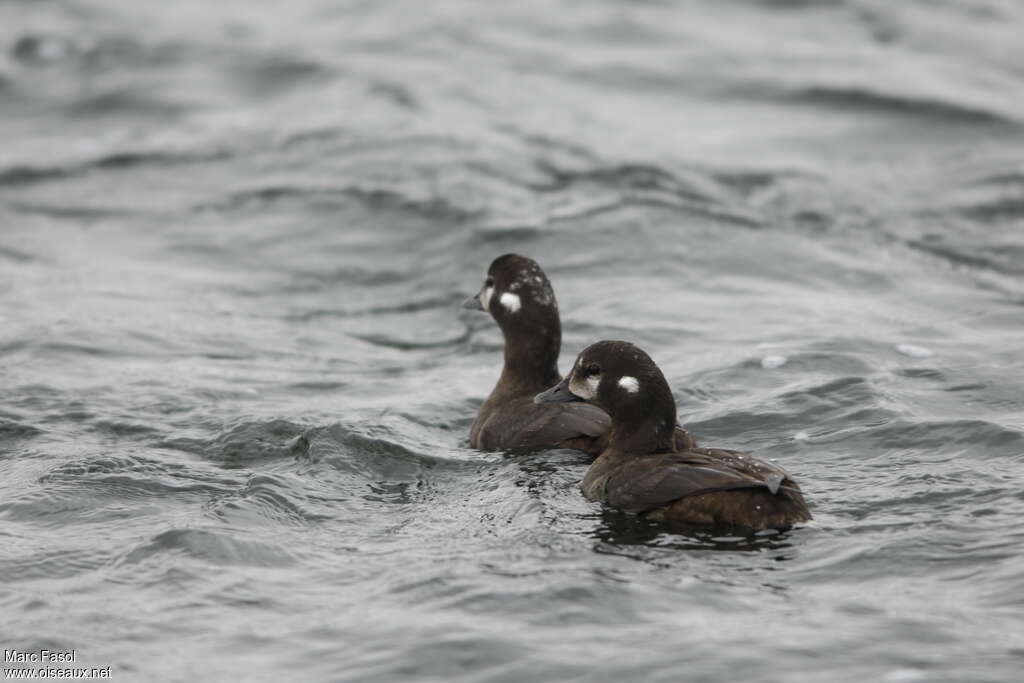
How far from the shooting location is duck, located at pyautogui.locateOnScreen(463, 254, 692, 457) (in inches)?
365

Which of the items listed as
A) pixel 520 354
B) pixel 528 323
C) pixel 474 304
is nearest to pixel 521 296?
pixel 528 323

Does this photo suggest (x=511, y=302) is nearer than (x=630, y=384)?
No

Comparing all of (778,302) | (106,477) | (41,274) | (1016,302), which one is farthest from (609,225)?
(106,477)

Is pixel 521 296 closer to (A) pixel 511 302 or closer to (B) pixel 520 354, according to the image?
(A) pixel 511 302

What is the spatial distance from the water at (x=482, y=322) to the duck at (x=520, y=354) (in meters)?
0.27

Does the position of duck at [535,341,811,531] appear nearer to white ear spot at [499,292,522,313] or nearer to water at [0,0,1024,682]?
water at [0,0,1024,682]

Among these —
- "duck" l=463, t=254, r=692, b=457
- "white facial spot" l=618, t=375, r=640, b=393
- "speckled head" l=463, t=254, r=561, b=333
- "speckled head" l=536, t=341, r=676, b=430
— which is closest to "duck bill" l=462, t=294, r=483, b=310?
"duck" l=463, t=254, r=692, b=457

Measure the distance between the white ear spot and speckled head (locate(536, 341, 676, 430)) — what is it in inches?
49.1

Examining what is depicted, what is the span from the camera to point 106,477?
8836mm

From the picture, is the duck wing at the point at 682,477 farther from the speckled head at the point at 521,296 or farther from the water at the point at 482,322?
the speckled head at the point at 521,296

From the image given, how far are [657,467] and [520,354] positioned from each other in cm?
209

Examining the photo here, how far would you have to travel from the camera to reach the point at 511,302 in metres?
9.89

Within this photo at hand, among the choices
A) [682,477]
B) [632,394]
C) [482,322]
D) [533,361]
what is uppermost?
[632,394]

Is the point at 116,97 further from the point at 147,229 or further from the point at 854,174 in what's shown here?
the point at 854,174
